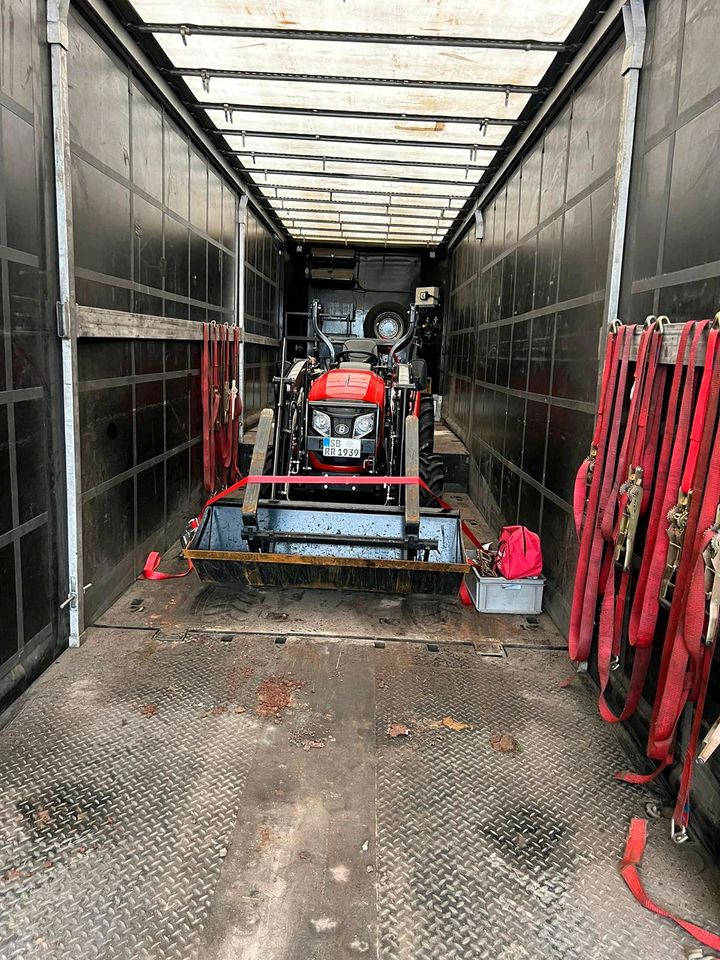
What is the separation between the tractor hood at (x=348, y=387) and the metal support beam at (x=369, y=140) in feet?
6.25

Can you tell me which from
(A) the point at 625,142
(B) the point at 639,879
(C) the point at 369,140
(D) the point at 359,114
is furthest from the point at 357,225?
(B) the point at 639,879

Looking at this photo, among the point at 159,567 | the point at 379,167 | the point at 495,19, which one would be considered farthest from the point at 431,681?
the point at 379,167

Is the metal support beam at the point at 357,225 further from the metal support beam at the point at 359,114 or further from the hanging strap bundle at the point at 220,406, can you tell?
the metal support beam at the point at 359,114

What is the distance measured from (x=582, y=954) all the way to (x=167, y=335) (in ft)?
14.4

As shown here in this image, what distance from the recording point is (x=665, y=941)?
1917mm

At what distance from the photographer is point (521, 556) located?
4.21m

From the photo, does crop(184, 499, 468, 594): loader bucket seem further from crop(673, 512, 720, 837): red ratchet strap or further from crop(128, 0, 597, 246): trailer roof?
crop(128, 0, 597, 246): trailer roof

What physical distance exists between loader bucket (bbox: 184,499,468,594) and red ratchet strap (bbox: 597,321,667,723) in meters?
1.05

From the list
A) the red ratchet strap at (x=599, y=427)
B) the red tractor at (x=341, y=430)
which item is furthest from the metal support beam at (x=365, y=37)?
the red tractor at (x=341, y=430)

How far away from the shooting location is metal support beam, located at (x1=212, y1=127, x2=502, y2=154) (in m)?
5.39

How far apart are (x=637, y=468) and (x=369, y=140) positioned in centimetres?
402

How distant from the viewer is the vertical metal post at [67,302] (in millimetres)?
3168

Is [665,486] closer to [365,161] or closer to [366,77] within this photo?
[366,77]

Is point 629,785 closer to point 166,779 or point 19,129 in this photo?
point 166,779
